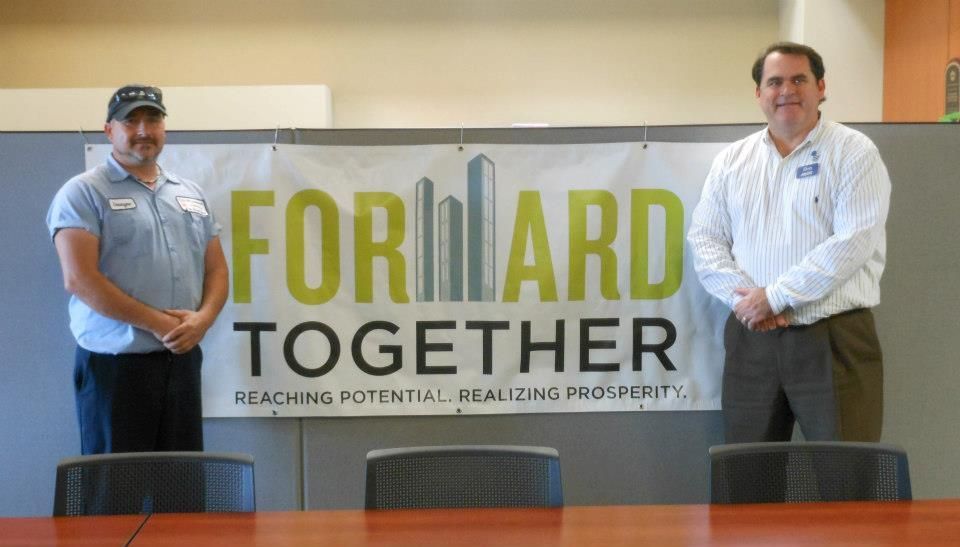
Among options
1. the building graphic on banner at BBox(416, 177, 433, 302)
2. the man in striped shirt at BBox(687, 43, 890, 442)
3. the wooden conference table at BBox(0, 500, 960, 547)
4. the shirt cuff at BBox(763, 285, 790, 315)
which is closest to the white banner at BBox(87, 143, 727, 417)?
the building graphic on banner at BBox(416, 177, 433, 302)

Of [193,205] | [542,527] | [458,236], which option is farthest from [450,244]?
[542,527]

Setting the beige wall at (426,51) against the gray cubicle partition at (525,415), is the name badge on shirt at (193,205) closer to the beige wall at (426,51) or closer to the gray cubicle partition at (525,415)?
the gray cubicle partition at (525,415)

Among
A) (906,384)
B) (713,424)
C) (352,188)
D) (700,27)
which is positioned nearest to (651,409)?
(713,424)

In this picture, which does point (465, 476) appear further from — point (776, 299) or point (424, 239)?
point (424, 239)

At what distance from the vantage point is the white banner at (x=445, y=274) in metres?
3.10

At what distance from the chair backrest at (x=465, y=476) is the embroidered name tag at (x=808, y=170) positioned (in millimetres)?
1377

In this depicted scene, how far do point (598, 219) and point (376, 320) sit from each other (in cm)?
88

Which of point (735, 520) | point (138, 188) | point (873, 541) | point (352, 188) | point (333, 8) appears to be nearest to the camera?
point (873, 541)

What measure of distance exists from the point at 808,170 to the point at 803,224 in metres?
0.17

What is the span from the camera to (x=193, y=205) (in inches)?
110

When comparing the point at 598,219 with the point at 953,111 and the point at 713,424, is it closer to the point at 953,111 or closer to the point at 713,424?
the point at 713,424

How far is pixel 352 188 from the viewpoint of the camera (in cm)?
311

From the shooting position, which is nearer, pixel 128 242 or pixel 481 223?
pixel 128 242

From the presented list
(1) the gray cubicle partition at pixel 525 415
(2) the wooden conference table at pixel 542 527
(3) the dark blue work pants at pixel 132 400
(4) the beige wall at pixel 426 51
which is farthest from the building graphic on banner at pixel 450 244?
(4) the beige wall at pixel 426 51
